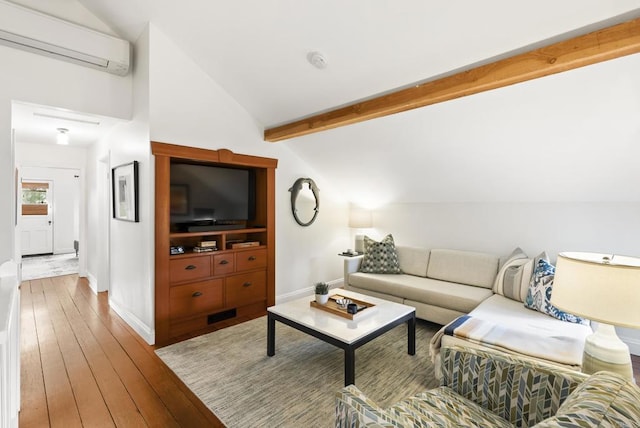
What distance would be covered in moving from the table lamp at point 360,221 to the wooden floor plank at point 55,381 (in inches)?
144

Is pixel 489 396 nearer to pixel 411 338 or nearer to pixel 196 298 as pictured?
pixel 411 338

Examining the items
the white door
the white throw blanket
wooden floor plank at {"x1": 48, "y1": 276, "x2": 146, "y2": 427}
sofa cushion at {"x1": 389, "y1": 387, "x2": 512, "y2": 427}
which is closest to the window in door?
the white door

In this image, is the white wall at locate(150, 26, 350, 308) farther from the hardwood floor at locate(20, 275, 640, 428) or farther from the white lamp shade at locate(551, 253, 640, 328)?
the white lamp shade at locate(551, 253, 640, 328)

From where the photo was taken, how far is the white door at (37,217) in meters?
7.54

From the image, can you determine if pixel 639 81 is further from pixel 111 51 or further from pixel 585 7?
pixel 111 51

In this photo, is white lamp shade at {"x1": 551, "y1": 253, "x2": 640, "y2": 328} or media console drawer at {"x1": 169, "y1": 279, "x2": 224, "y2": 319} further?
media console drawer at {"x1": 169, "y1": 279, "x2": 224, "y2": 319}

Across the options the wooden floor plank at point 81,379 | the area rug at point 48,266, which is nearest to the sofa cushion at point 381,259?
the wooden floor plank at point 81,379

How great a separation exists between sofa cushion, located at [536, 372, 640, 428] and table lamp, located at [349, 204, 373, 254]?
12.3 feet

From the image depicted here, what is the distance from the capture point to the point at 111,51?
9.85 ft

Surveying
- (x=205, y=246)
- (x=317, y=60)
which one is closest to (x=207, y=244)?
(x=205, y=246)

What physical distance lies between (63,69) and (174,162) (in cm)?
128

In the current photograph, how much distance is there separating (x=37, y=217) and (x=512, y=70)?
33.5 ft

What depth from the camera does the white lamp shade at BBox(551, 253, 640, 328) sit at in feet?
4.19

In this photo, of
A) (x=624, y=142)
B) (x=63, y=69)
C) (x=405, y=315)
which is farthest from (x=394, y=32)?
(x=63, y=69)
